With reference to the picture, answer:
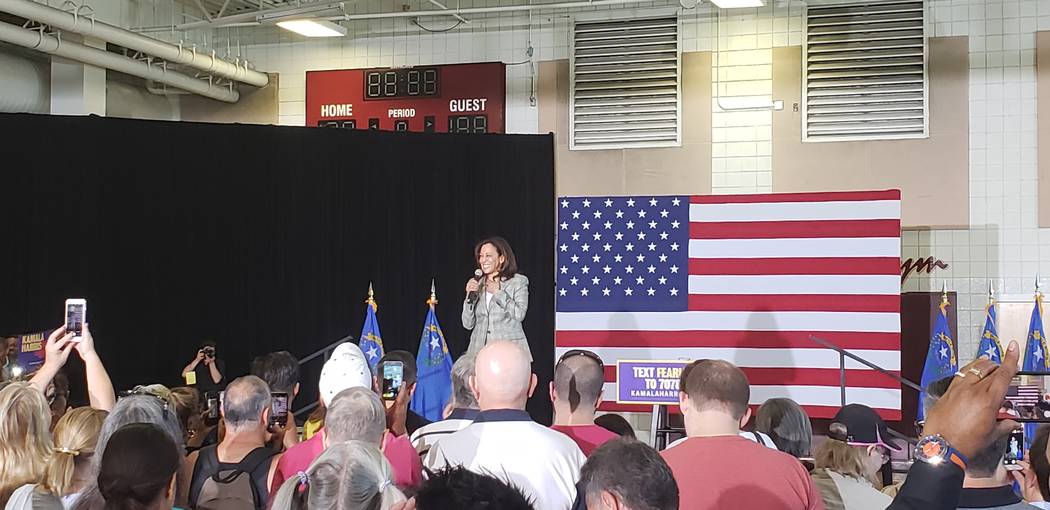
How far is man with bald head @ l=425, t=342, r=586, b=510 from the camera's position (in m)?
2.67

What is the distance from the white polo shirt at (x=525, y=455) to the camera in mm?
2664

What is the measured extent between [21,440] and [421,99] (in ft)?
25.5

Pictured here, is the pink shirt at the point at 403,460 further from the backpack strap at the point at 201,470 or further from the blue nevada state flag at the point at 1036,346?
the blue nevada state flag at the point at 1036,346

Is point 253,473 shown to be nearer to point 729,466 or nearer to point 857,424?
point 729,466

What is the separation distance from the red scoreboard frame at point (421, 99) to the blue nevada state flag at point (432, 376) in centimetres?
252

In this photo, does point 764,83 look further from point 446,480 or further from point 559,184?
point 446,480

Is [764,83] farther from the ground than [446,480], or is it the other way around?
[764,83]

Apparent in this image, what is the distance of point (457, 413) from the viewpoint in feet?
12.3

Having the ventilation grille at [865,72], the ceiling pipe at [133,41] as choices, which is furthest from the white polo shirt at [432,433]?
the ventilation grille at [865,72]

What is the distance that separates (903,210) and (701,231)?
2.23m

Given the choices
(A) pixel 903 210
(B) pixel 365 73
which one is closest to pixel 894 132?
(A) pixel 903 210

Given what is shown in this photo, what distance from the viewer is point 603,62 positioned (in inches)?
393

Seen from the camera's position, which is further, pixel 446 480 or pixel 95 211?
pixel 95 211

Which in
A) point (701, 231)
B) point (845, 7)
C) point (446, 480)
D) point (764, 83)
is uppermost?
point (845, 7)
